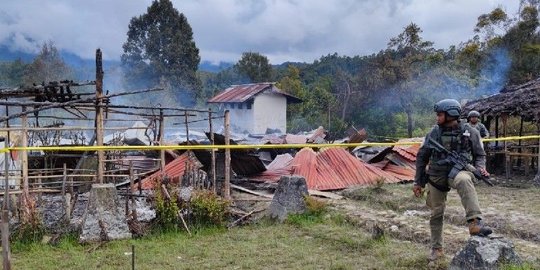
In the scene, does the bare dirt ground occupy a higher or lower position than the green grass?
higher

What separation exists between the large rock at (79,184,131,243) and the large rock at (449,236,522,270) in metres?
4.63

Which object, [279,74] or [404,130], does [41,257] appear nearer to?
[404,130]

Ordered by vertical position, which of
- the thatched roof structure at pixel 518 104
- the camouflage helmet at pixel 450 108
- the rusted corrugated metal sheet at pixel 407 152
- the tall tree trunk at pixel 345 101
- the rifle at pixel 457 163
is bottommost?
the rusted corrugated metal sheet at pixel 407 152

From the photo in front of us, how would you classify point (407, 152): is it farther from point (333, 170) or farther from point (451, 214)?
point (451, 214)

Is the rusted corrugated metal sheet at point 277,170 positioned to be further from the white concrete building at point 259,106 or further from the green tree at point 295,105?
the green tree at point 295,105

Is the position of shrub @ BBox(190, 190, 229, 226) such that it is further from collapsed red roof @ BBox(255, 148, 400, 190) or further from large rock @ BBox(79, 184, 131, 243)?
collapsed red roof @ BBox(255, 148, 400, 190)

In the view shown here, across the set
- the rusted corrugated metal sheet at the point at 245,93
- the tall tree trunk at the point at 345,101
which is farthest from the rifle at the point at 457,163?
the rusted corrugated metal sheet at the point at 245,93

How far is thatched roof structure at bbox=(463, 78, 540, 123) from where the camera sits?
1298 cm

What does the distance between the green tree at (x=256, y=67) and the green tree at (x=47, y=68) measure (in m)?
15.0

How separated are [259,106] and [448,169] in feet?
97.5

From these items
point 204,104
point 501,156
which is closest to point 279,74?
point 204,104

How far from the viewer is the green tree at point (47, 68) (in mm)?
39344

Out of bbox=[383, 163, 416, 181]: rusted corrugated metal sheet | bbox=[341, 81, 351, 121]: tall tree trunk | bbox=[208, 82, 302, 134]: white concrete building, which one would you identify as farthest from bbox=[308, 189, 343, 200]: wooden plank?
bbox=[208, 82, 302, 134]: white concrete building

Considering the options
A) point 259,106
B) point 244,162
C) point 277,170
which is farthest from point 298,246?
point 259,106
